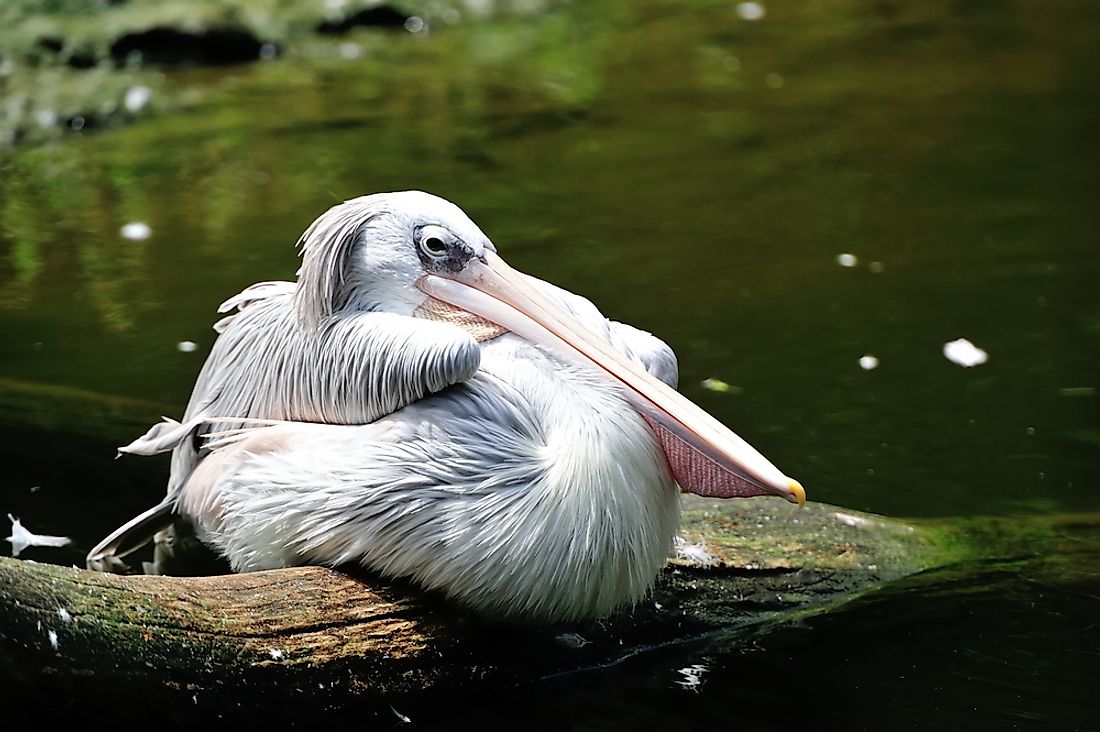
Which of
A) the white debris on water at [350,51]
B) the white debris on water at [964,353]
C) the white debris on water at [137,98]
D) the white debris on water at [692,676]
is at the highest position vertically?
the white debris on water at [350,51]

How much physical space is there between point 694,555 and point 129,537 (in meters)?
1.34

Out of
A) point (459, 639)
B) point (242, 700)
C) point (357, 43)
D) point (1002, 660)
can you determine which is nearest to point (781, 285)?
point (1002, 660)

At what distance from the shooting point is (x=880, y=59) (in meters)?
8.49

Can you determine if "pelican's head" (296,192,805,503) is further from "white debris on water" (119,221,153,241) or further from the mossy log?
"white debris on water" (119,221,153,241)

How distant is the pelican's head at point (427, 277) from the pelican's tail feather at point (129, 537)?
27.8 inches

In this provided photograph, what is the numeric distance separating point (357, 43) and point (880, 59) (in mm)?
3181

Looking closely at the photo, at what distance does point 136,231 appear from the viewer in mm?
6246

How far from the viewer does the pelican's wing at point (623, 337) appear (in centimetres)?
316

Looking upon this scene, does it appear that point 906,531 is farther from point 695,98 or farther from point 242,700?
point 695,98

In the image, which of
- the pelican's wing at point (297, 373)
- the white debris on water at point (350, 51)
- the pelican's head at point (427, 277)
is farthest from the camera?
the white debris on water at point (350, 51)

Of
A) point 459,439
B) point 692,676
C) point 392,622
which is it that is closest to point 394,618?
point 392,622

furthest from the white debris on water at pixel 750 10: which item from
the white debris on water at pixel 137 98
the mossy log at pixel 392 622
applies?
the mossy log at pixel 392 622

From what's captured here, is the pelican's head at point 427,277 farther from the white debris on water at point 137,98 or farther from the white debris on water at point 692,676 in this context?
the white debris on water at point 137,98

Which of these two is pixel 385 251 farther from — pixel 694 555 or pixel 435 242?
pixel 694 555
